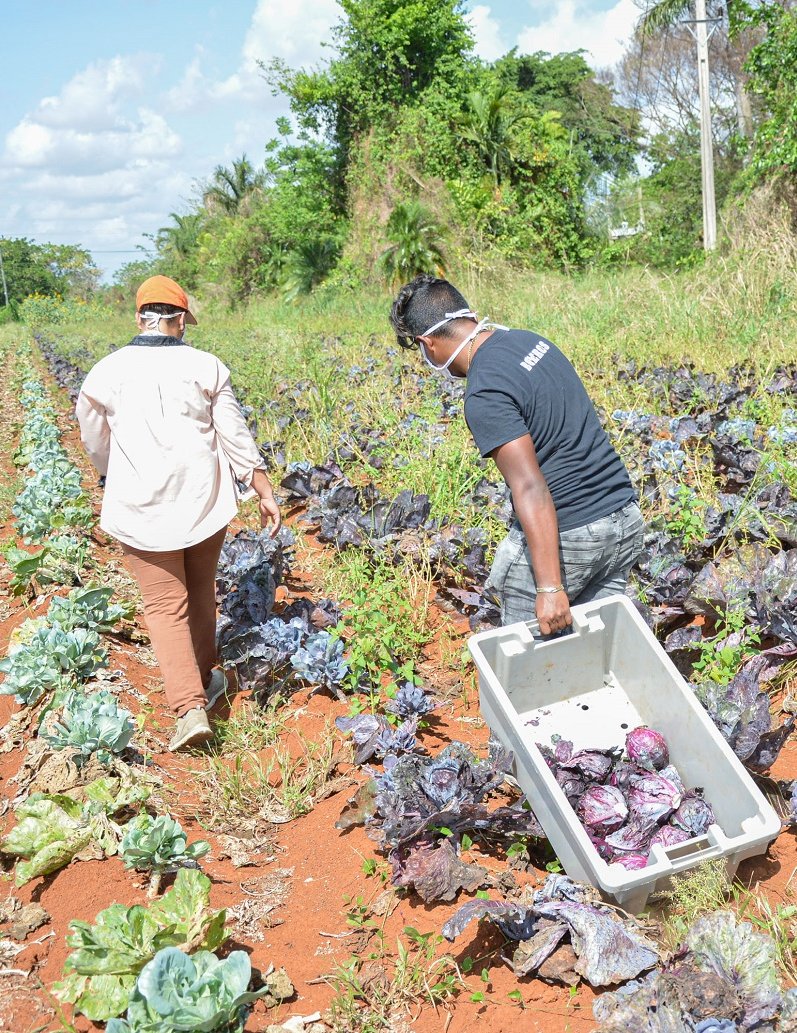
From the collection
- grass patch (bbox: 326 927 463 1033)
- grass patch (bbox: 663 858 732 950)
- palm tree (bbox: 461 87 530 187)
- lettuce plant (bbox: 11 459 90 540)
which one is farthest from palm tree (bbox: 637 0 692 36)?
grass patch (bbox: 326 927 463 1033)

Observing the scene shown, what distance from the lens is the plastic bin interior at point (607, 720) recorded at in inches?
80.5

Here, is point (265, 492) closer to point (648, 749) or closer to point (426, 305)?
point (426, 305)

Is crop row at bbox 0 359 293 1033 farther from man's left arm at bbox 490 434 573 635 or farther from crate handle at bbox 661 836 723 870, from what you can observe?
man's left arm at bbox 490 434 573 635

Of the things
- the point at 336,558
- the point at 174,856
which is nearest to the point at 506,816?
the point at 174,856

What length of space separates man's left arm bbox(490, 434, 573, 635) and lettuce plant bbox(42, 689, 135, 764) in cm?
151

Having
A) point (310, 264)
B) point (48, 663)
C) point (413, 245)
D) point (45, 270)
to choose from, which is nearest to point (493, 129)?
point (413, 245)

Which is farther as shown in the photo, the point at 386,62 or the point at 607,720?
the point at 386,62

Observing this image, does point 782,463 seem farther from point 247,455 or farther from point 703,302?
point 703,302

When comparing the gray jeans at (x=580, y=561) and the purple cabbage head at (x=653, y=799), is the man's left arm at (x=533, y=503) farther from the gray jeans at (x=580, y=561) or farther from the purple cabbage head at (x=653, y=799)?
the purple cabbage head at (x=653, y=799)

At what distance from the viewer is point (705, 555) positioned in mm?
4004

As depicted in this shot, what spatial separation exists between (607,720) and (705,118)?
17992 mm

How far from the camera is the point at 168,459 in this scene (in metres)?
3.18

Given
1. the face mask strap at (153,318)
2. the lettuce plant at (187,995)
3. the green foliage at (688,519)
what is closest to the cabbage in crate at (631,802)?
the lettuce plant at (187,995)

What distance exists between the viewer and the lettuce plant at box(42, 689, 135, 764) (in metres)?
2.83
